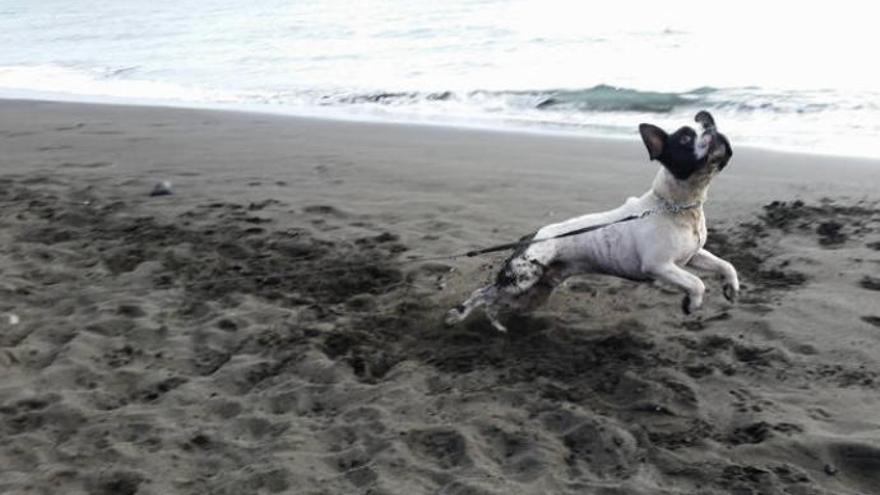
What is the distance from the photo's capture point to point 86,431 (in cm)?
421

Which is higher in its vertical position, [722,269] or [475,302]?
[722,269]

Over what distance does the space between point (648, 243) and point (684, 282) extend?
27 centimetres

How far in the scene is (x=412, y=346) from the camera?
16.6ft

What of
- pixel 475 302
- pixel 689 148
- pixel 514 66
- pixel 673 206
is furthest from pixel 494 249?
pixel 514 66

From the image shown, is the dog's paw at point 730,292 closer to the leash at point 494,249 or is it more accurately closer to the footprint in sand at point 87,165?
the leash at point 494,249

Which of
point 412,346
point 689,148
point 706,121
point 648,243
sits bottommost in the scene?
point 412,346

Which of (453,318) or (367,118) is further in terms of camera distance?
(367,118)

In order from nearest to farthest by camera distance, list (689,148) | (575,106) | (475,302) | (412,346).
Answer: (689,148), (412,346), (475,302), (575,106)

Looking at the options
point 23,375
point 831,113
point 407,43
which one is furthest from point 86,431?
point 407,43

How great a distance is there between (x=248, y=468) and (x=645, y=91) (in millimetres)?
10618

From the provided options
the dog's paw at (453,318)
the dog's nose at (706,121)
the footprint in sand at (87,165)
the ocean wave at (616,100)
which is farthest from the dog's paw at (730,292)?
the ocean wave at (616,100)

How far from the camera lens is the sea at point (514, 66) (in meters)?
11.8

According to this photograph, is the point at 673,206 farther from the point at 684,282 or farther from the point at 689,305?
the point at 689,305

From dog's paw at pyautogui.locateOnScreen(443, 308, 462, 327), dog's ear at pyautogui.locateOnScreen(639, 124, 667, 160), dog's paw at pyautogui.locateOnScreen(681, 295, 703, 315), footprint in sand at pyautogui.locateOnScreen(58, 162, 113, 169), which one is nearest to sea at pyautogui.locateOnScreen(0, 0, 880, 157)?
footprint in sand at pyautogui.locateOnScreen(58, 162, 113, 169)
